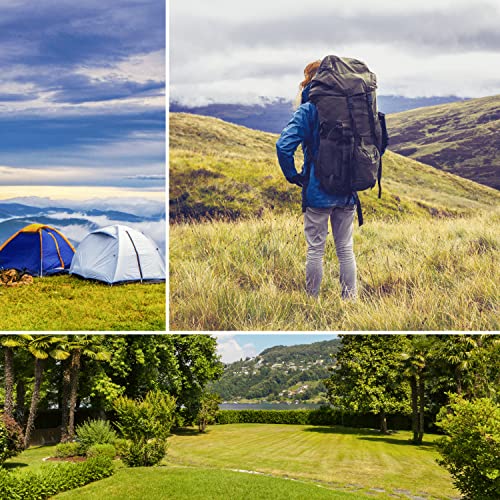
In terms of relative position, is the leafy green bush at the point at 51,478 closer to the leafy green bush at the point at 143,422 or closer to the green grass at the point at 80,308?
the leafy green bush at the point at 143,422

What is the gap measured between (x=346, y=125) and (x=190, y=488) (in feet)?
27.5

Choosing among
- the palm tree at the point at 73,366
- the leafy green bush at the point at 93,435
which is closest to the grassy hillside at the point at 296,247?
the leafy green bush at the point at 93,435

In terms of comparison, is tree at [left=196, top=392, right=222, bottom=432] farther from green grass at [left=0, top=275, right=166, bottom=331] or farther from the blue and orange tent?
green grass at [left=0, top=275, right=166, bottom=331]

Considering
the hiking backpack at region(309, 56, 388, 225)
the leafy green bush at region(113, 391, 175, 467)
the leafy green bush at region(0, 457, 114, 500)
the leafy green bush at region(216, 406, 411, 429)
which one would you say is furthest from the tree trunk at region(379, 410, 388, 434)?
the hiking backpack at region(309, 56, 388, 225)

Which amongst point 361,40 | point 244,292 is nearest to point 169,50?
point 361,40

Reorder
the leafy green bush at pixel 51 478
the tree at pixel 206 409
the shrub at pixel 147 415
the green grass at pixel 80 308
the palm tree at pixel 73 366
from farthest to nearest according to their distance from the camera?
the tree at pixel 206 409 → the palm tree at pixel 73 366 → the shrub at pixel 147 415 → the leafy green bush at pixel 51 478 → the green grass at pixel 80 308

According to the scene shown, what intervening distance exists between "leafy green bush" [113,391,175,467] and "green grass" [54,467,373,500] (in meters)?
0.45

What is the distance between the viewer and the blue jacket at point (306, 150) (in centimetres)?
509

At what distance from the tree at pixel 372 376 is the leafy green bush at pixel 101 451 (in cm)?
1001

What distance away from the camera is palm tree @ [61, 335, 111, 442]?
48.1ft

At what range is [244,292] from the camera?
17.5 feet

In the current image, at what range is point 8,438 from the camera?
11156 millimetres

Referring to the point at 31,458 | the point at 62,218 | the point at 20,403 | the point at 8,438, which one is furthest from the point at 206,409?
the point at 62,218

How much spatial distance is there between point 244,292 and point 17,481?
242 inches
